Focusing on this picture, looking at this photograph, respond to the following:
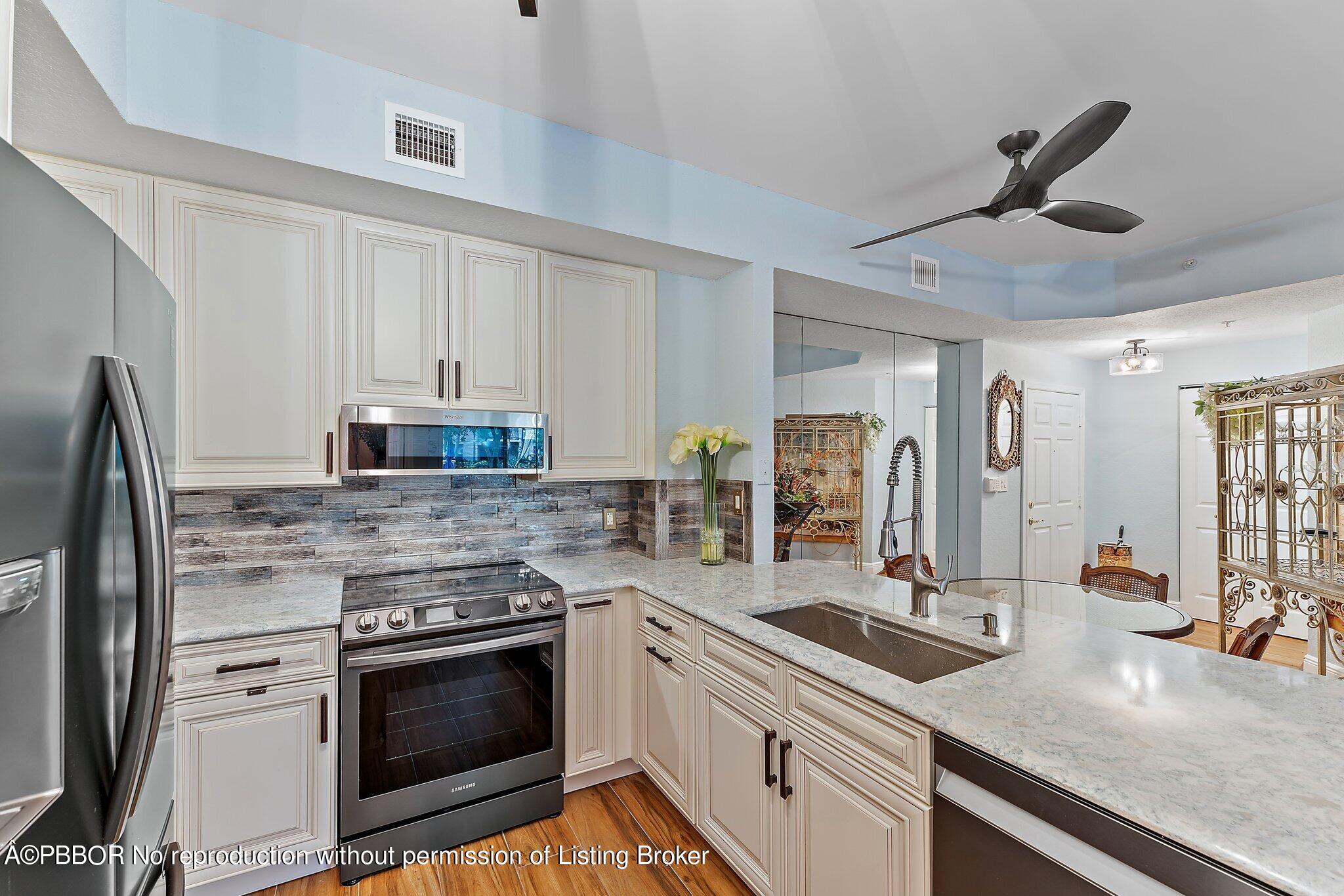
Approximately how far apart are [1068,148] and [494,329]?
2140mm

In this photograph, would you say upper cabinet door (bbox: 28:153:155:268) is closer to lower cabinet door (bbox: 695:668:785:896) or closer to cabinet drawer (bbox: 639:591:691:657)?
cabinet drawer (bbox: 639:591:691:657)

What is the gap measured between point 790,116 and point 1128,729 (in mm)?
2186

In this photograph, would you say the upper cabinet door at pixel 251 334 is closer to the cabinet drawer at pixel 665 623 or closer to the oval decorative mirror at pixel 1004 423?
the cabinet drawer at pixel 665 623

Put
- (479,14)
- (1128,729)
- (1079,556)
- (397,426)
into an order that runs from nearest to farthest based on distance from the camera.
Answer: (1128,729), (479,14), (397,426), (1079,556)

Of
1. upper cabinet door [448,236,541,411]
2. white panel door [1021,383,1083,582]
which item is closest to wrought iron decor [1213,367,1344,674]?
white panel door [1021,383,1083,582]

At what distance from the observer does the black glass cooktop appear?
2.14 m

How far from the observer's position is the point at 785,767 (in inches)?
66.2

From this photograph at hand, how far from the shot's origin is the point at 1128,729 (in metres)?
1.18

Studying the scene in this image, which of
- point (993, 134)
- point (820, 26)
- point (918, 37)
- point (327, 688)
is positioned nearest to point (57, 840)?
point (327, 688)

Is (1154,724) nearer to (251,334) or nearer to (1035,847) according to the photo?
(1035,847)

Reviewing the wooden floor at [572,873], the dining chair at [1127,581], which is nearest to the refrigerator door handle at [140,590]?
the wooden floor at [572,873]

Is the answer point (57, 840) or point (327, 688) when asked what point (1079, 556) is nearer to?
point (327, 688)

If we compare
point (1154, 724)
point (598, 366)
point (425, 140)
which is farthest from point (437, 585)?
point (1154, 724)

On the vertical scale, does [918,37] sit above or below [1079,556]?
above
